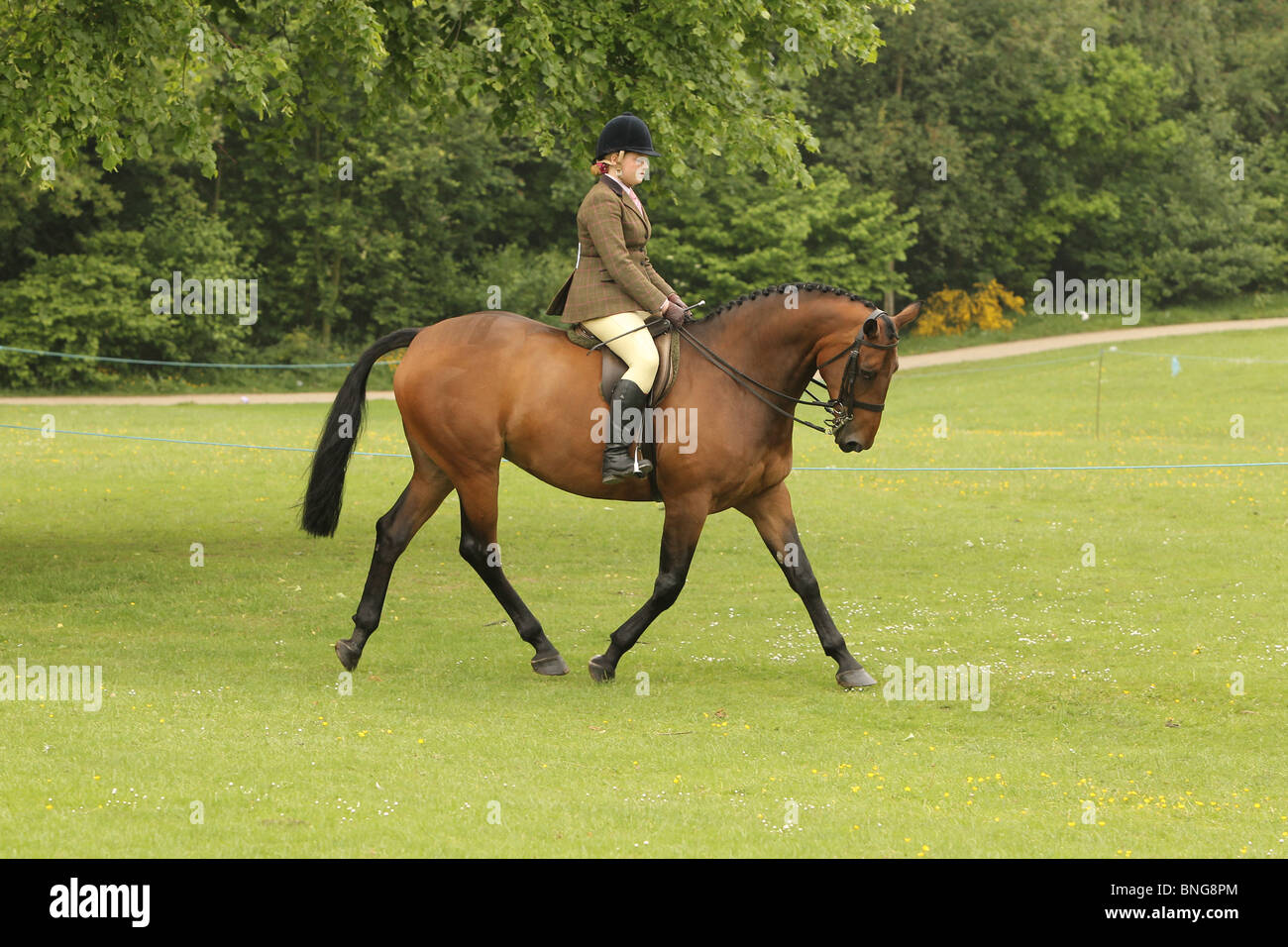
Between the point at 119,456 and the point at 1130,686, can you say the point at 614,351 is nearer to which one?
the point at 1130,686

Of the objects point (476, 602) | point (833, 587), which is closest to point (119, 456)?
point (476, 602)

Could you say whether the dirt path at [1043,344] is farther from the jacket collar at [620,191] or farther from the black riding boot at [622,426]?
the black riding boot at [622,426]

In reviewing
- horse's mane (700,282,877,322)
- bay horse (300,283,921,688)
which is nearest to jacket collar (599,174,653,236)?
horse's mane (700,282,877,322)

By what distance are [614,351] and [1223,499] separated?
467 inches

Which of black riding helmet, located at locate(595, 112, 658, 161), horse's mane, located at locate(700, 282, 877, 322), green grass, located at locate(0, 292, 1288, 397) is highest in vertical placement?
black riding helmet, located at locate(595, 112, 658, 161)

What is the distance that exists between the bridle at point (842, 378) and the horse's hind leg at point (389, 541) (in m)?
2.01

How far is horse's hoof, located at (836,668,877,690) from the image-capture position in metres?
9.36

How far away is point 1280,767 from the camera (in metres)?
7.62

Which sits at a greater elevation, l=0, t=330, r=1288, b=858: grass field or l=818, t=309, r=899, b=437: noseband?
l=818, t=309, r=899, b=437: noseband

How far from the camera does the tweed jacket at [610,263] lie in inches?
365

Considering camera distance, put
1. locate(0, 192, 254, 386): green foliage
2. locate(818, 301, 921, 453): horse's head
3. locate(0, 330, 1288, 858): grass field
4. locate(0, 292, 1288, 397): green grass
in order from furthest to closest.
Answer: locate(0, 292, 1288, 397): green grass
locate(0, 192, 254, 386): green foliage
locate(818, 301, 921, 453): horse's head
locate(0, 330, 1288, 858): grass field

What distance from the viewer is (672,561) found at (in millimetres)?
9438

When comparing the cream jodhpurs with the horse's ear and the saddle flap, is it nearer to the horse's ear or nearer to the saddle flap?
the saddle flap

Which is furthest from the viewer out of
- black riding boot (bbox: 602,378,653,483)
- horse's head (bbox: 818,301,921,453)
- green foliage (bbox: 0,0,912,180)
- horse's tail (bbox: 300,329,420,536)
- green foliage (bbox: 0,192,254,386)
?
green foliage (bbox: 0,192,254,386)
